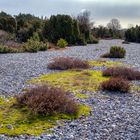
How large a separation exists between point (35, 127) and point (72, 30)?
110 feet

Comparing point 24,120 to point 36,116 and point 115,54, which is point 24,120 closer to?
point 36,116

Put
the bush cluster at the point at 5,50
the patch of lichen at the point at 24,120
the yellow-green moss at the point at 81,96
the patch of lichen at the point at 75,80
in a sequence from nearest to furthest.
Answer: the patch of lichen at the point at 24,120 → the yellow-green moss at the point at 81,96 → the patch of lichen at the point at 75,80 → the bush cluster at the point at 5,50

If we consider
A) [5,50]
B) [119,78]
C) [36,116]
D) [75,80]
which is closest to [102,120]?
[36,116]

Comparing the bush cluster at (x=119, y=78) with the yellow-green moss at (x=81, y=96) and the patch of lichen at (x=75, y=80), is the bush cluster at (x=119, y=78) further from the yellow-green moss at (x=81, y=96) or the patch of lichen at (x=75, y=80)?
the yellow-green moss at (x=81, y=96)

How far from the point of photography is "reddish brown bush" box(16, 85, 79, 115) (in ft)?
32.2

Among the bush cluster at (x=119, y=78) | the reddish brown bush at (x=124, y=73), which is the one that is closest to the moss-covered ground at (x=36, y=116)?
the bush cluster at (x=119, y=78)

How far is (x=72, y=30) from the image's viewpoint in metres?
42.2

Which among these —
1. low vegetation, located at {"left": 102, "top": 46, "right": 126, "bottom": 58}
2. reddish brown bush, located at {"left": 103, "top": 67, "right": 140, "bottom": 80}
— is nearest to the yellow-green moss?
reddish brown bush, located at {"left": 103, "top": 67, "right": 140, "bottom": 80}

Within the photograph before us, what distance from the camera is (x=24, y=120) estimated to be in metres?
9.44

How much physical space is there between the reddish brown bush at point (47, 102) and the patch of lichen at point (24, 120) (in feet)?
0.44

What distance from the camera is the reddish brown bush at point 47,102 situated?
9805 millimetres

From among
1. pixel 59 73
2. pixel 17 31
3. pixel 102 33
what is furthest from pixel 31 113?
pixel 102 33

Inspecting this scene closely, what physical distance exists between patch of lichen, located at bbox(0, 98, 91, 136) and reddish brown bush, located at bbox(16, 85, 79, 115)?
13 centimetres

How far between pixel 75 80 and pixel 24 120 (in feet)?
20.2
